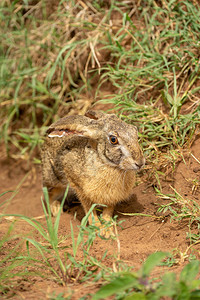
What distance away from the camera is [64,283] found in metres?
2.88

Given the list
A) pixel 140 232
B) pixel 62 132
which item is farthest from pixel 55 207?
pixel 140 232

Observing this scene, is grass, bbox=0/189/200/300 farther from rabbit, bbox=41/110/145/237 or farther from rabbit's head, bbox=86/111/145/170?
rabbit's head, bbox=86/111/145/170

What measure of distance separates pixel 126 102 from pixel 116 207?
1210 mm

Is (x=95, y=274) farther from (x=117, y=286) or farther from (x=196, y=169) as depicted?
A: (x=196, y=169)

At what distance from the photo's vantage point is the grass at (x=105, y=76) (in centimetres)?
442

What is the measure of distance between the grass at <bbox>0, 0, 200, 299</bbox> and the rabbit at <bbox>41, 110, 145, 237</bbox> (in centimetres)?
49

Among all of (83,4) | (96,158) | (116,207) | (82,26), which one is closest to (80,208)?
(116,207)

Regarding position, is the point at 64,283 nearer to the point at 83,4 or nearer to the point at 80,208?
the point at 80,208

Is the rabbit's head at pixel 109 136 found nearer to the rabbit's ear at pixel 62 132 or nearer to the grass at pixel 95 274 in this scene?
the rabbit's ear at pixel 62 132

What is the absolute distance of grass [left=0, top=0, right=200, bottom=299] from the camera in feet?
14.5

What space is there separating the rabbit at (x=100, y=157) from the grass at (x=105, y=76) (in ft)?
1.61

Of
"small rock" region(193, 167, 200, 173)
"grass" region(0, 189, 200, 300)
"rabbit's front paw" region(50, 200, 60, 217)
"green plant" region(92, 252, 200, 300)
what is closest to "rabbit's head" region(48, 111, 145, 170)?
"small rock" region(193, 167, 200, 173)

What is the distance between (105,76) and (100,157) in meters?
2.16

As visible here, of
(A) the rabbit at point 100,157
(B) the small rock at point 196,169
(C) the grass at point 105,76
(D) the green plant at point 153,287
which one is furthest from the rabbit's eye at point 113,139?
(D) the green plant at point 153,287
